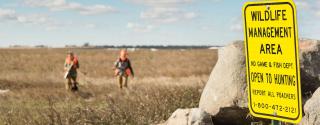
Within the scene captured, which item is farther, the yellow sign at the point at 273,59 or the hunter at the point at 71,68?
the hunter at the point at 71,68

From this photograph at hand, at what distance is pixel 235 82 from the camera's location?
8.17 m

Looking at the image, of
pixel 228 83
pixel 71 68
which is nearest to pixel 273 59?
pixel 228 83

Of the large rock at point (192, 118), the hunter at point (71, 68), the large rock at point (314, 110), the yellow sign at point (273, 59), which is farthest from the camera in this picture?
the hunter at point (71, 68)

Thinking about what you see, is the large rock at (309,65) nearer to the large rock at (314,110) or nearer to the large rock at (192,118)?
the large rock at (192,118)

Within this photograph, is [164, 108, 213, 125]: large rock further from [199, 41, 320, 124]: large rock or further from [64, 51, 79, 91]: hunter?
[64, 51, 79, 91]: hunter

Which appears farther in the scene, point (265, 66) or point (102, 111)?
point (102, 111)

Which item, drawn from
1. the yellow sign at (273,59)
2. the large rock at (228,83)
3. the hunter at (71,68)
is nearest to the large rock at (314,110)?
the large rock at (228,83)

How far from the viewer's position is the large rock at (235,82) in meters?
8.14

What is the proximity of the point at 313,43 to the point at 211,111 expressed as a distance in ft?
5.47

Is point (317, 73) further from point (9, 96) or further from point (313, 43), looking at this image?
point (9, 96)

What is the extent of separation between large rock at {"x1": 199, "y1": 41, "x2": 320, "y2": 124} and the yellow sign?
12.7ft

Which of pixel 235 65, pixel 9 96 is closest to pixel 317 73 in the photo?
pixel 235 65

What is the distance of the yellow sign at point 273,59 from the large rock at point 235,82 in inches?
152

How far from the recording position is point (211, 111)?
851cm
